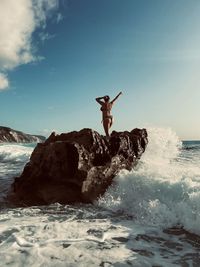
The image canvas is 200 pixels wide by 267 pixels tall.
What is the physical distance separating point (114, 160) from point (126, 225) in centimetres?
344

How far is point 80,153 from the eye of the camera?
27.6 ft

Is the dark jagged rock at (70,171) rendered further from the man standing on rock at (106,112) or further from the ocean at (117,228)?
the man standing on rock at (106,112)

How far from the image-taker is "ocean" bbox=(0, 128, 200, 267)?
4480mm

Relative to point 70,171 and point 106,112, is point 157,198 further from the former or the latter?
point 106,112

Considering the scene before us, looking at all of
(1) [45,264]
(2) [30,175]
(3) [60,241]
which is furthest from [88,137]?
(1) [45,264]

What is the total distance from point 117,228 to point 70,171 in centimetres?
279

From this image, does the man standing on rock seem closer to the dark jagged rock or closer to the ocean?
the dark jagged rock

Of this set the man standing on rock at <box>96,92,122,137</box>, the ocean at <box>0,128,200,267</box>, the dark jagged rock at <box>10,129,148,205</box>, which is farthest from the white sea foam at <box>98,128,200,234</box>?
the man standing on rock at <box>96,92,122,137</box>

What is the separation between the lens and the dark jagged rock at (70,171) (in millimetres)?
8039

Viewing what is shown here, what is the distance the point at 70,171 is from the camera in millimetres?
8273

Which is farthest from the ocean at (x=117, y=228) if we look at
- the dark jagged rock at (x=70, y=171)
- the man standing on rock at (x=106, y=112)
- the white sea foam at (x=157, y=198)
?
the man standing on rock at (x=106, y=112)

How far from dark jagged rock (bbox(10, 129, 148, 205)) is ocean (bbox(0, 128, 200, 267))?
40 cm

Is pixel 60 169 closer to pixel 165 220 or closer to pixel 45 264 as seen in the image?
pixel 165 220

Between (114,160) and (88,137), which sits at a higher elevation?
(88,137)
